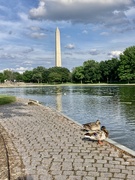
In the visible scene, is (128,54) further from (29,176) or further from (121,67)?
(29,176)

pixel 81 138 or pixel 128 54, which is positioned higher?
pixel 128 54

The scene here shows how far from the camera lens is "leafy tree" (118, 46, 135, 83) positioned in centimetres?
10269

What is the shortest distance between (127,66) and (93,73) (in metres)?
23.0

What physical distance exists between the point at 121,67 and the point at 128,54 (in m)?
5.96

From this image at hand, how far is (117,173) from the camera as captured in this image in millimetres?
5820

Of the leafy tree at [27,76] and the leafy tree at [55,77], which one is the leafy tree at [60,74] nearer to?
the leafy tree at [55,77]

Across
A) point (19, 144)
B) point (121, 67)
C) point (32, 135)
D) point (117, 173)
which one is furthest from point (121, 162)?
point (121, 67)

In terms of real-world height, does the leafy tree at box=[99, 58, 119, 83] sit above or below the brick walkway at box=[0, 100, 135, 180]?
above

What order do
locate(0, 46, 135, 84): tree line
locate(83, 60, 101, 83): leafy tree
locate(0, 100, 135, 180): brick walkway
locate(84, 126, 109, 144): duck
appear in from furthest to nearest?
locate(83, 60, 101, 83): leafy tree
locate(0, 46, 135, 84): tree line
locate(84, 126, 109, 144): duck
locate(0, 100, 135, 180): brick walkway

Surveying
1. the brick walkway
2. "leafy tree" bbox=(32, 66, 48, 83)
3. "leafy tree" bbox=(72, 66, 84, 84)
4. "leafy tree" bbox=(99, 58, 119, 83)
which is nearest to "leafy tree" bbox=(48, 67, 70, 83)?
"leafy tree" bbox=(72, 66, 84, 84)

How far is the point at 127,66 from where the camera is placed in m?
104

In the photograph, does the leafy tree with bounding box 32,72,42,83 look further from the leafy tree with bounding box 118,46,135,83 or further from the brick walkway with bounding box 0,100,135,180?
the brick walkway with bounding box 0,100,135,180

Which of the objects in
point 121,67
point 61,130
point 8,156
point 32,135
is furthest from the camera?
point 121,67

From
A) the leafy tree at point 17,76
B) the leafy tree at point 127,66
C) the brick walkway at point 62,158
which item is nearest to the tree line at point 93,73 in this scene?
the leafy tree at point 127,66
